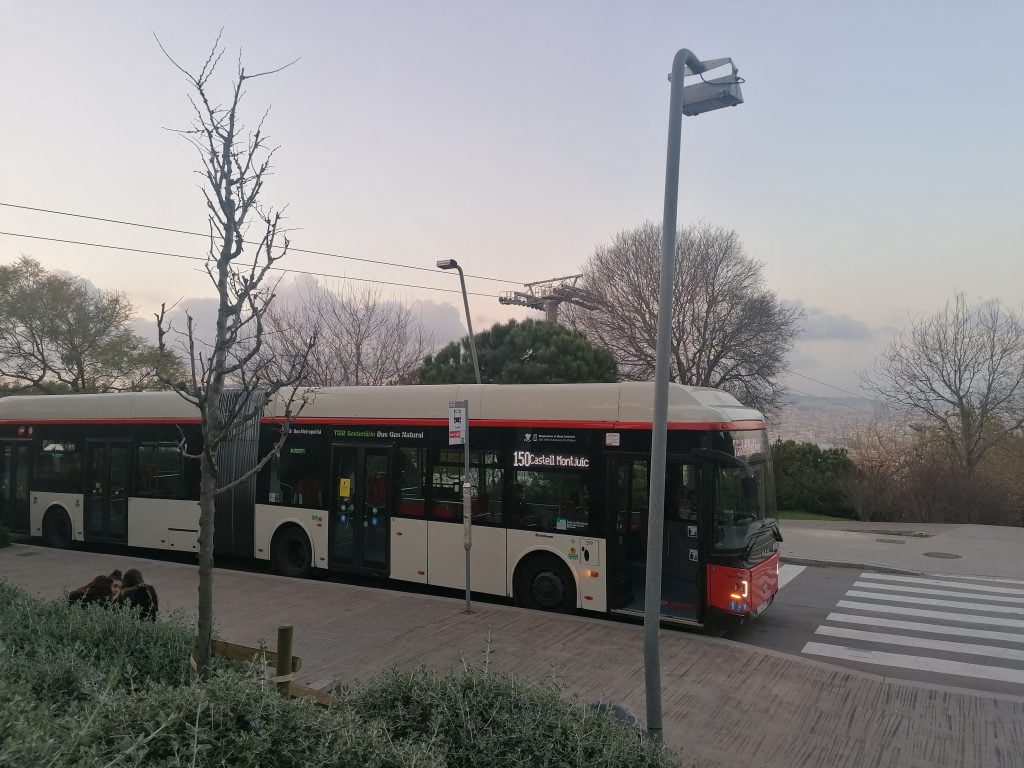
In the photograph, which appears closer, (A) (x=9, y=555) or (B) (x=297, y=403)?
(B) (x=297, y=403)

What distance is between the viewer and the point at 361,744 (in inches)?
140

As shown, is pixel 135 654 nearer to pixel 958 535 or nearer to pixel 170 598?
pixel 170 598

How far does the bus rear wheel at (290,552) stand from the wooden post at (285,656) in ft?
26.5

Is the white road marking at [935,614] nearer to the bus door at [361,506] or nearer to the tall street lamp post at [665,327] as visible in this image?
the bus door at [361,506]

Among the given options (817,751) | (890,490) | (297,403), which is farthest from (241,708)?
(890,490)

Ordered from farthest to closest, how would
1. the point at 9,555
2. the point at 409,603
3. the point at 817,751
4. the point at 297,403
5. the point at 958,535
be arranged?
the point at 958,535 < the point at 9,555 < the point at 297,403 < the point at 409,603 < the point at 817,751

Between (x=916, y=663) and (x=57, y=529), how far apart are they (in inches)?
675

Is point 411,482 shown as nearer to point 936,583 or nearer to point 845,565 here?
point 845,565

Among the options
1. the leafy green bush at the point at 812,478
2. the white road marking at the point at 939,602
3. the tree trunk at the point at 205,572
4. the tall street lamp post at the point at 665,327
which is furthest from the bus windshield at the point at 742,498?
the leafy green bush at the point at 812,478

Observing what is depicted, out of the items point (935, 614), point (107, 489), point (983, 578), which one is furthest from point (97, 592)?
point (983, 578)

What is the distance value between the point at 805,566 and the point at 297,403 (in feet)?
39.7

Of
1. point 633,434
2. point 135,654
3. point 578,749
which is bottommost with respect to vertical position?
point 135,654

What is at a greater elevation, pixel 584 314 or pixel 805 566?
pixel 584 314

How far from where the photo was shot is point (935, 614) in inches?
472
